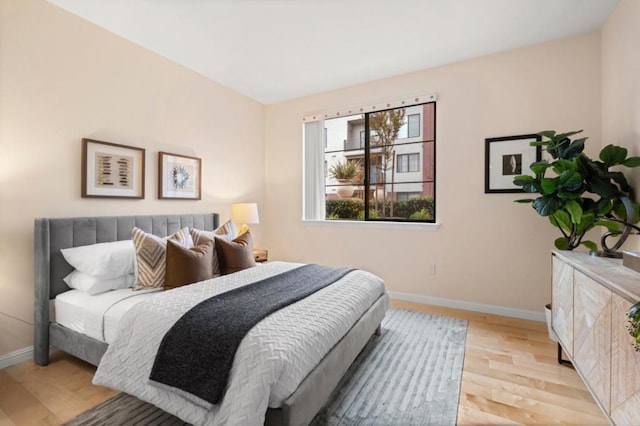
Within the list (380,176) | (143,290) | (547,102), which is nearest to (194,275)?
(143,290)

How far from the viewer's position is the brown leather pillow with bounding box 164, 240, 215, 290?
2242mm

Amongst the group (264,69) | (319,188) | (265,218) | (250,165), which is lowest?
(265,218)

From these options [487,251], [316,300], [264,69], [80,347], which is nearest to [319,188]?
[264,69]

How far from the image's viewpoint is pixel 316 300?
1.95 m

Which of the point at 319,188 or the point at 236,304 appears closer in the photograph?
the point at 236,304

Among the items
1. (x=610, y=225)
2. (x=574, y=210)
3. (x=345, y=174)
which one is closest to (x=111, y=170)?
(x=345, y=174)

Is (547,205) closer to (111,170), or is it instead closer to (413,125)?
(413,125)

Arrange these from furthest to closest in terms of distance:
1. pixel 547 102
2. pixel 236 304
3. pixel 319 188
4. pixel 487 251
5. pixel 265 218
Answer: pixel 265 218 → pixel 319 188 → pixel 487 251 → pixel 547 102 → pixel 236 304

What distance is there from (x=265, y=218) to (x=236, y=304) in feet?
9.89

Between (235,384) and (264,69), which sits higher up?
(264,69)

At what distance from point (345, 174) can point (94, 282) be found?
3108 mm

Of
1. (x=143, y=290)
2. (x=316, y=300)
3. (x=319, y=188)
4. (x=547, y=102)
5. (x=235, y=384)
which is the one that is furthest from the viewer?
(x=319, y=188)

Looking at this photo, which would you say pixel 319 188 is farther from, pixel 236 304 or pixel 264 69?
pixel 236 304

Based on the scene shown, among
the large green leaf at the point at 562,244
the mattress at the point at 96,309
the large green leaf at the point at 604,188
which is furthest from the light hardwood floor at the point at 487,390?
the large green leaf at the point at 604,188
